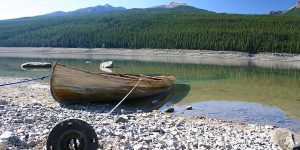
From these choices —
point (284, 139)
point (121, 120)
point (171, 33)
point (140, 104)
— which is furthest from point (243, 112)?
point (171, 33)

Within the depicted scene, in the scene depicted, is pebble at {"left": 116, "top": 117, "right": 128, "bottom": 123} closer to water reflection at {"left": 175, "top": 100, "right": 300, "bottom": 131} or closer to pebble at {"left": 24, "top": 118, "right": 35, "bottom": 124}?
pebble at {"left": 24, "top": 118, "right": 35, "bottom": 124}

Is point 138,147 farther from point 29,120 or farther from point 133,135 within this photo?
point 29,120

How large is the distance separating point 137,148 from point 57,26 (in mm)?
190580

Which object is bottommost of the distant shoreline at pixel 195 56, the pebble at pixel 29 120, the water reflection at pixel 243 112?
the distant shoreline at pixel 195 56

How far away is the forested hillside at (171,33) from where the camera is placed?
107938 mm

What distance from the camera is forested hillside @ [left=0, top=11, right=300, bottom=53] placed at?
4250 inches

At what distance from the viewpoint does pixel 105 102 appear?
1916 centimetres

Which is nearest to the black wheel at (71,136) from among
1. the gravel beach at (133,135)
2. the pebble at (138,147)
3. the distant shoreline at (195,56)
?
the gravel beach at (133,135)

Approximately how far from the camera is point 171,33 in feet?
436

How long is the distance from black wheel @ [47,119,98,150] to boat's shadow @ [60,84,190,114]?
8.90 m

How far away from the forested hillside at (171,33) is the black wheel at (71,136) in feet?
308

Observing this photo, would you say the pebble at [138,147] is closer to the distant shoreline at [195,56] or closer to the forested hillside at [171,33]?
the distant shoreline at [195,56]

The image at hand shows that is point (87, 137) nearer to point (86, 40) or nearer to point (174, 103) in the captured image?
point (174, 103)

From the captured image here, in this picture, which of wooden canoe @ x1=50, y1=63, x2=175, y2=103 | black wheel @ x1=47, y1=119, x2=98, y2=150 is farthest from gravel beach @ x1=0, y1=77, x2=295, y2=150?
wooden canoe @ x1=50, y1=63, x2=175, y2=103
